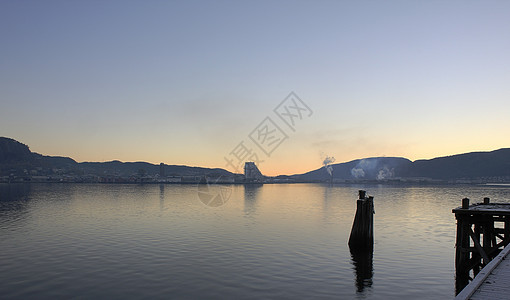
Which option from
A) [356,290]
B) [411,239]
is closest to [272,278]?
[356,290]

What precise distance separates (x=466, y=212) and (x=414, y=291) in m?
8.24

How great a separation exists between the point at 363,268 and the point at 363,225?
6644 mm

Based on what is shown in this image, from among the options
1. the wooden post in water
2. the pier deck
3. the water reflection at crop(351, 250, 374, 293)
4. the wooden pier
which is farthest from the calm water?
the pier deck

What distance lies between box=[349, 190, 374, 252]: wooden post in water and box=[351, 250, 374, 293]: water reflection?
82 centimetres

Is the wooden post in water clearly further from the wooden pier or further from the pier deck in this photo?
the pier deck

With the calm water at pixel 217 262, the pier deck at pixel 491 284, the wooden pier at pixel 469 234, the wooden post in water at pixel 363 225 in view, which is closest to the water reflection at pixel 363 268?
the calm water at pixel 217 262

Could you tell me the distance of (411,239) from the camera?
153ft

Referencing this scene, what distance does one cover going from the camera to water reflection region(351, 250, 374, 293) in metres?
26.5

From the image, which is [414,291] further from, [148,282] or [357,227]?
[148,282]

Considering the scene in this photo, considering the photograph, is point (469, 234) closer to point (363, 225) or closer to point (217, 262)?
point (363, 225)

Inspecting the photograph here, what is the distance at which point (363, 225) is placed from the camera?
3684 cm

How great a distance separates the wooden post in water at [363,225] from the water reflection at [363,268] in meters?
0.82

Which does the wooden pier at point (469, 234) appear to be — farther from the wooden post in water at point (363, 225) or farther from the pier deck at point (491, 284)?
the pier deck at point (491, 284)

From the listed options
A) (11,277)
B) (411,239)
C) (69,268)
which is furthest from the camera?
(411,239)
